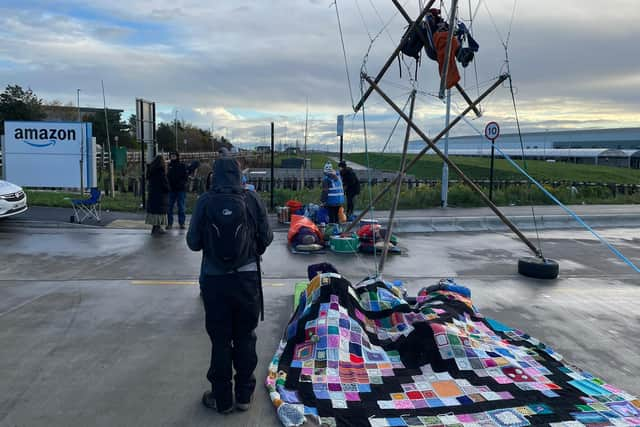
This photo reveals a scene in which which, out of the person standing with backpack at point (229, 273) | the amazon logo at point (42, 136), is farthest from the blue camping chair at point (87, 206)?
the person standing with backpack at point (229, 273)

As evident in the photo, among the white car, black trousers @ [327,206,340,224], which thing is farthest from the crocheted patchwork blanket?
the white car

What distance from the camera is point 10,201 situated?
1264 cm

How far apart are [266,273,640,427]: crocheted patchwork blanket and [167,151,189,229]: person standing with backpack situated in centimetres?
803

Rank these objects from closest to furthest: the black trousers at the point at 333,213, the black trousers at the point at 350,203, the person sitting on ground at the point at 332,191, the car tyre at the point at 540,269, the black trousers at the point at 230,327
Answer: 1. the black trousers at the point at 230,327
2. the car tyre at the point at 540,269
3. the person sitting on ground at the point at 332,191
4. the black trousers at the point at 333,213
5. the black trousers at the point at 350,203

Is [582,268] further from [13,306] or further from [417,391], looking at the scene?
[13,306]

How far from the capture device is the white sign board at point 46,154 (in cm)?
1819

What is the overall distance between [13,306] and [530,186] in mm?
20060

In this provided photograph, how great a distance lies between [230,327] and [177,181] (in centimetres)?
952

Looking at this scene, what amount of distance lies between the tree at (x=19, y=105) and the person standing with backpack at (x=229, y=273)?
39871 mm

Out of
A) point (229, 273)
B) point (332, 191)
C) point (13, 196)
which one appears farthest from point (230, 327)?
point (13, 196)

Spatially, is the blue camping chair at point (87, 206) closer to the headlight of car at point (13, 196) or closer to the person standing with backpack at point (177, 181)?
the headlight of car at point (13, 196)

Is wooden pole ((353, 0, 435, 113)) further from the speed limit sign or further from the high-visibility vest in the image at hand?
the speed limit sign

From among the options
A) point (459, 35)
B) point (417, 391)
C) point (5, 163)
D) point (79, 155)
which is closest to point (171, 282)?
point (417, 391)

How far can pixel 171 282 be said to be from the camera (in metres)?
8.01
